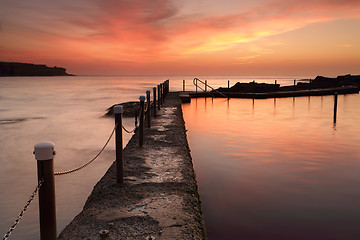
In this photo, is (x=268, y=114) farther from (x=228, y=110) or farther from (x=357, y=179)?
(x=357, y=179)

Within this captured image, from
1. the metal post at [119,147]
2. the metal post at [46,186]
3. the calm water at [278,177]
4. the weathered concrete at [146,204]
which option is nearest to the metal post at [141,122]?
the weathered concrete at [146,204]

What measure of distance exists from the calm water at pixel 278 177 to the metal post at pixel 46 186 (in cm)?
276

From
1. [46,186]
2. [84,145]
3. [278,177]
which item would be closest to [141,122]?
[278,177]

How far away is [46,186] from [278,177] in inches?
227

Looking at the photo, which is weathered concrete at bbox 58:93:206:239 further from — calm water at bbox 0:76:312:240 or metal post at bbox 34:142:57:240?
calm water at bbox 0:76:312:240

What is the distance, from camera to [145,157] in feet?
20.2

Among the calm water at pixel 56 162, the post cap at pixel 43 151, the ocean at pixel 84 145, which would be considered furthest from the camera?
the ocean at pixel 84 145

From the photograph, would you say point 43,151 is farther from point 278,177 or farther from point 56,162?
point 56,162

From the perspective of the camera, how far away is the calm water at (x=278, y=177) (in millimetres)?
4582

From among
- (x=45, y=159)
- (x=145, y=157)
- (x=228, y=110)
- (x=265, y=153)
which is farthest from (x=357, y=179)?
(x=228, y=110)

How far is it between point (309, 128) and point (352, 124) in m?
2.74

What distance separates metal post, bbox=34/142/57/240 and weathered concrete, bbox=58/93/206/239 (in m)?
0.80

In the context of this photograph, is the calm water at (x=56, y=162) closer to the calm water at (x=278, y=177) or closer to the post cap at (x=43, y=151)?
the calm water at (x=278, y=177)

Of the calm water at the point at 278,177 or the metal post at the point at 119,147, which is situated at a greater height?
the metal post at the point at 119,147
